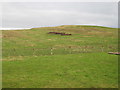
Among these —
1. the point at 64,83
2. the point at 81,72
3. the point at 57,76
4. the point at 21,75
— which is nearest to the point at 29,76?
the point at 21,75

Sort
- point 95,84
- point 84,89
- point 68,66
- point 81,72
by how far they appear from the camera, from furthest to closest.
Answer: point 68,66, point 81,72, point 95,84, point 84,89

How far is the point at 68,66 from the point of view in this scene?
2089 centimetres

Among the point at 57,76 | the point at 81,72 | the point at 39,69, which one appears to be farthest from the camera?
the point at 39,69

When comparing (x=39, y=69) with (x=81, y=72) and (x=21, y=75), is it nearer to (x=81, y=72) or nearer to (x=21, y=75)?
(x=21, y=75)

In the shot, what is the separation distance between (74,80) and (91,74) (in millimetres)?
2664

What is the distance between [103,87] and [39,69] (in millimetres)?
8018

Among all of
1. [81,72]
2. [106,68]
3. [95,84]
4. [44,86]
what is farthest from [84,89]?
[106,68]

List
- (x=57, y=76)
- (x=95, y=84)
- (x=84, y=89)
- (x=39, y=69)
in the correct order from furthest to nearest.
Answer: (x=39, y=69), (x=57, y=76), (x=95, y=84), (x=84, y=89)

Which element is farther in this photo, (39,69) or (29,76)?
(39,69)

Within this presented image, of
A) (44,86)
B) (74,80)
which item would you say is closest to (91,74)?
(74,80)

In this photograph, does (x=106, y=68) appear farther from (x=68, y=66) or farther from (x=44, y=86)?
(x=44, y=86)

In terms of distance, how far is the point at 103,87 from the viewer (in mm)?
14203

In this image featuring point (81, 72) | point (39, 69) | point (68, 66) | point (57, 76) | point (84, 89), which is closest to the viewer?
point (84, 89)

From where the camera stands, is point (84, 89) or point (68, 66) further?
point (68, 66)
